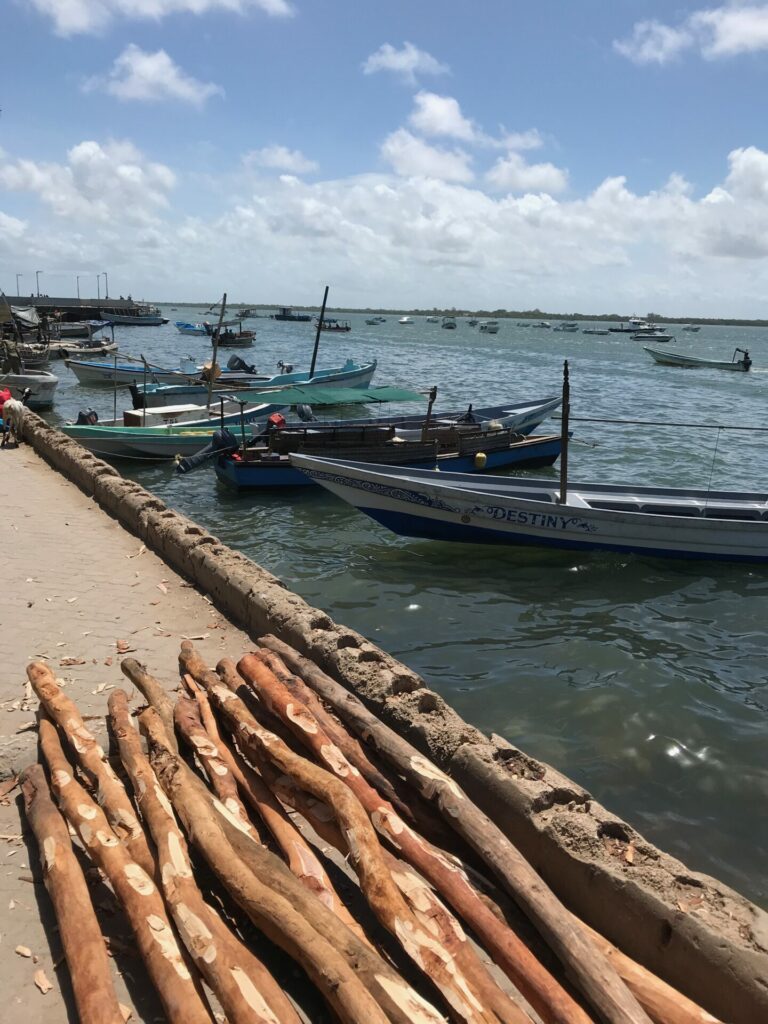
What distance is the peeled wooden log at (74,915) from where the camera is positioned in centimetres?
289

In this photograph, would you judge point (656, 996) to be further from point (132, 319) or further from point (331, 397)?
point (132, 319)

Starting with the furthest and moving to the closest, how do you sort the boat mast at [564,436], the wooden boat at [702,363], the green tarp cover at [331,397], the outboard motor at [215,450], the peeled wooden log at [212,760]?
the wooden boat at [702,363]
the green tarp cover at [331,397]
the outboard motor at [215,450]
the boat mast at [564,436]
the peeled wooden log at [212,760]

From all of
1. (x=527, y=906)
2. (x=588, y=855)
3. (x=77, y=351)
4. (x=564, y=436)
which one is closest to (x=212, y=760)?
(x=527, y=906)

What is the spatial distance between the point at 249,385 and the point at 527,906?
1059 inches

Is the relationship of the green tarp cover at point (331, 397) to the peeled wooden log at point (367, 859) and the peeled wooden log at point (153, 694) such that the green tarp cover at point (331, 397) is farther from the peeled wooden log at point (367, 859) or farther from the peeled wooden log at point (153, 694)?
the peeled wooden log at point (367, 859)

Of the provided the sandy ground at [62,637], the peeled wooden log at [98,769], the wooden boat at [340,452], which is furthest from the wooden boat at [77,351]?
the peeled wooden log at [98,769]

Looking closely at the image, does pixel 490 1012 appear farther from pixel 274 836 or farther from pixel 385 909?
pixel 274 836

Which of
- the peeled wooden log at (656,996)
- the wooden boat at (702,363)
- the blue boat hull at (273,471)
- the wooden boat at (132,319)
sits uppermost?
the wooden boat at (132,319)

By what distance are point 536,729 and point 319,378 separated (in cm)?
2468

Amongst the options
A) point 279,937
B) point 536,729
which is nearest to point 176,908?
point 279,937

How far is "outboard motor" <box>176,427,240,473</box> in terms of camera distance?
55.3 ft

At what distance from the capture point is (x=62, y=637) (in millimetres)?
6598

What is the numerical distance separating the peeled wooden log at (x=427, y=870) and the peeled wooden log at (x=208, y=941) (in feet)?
2.36

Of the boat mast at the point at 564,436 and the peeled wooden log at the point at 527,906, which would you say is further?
the boat mast at the point at 564,436
